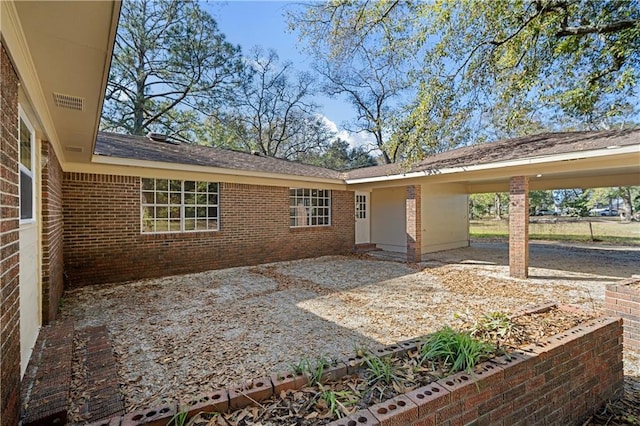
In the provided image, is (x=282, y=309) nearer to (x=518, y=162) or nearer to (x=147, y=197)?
(x=147, y=197)

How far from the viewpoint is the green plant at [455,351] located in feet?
7.39

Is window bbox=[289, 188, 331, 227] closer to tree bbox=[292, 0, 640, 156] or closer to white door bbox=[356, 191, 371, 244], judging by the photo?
white door bbox=[356, 191, 371, 244]

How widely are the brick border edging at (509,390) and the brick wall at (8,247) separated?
1.00 m

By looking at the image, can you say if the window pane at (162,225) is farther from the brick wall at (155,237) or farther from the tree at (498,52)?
the tree at (498,52)

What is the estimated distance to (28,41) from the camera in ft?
7.46

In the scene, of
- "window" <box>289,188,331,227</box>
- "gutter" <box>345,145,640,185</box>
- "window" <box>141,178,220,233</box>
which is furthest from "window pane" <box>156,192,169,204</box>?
"gutter" <box>345,145,640,185</box>

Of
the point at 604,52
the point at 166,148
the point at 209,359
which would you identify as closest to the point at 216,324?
the point at 209,359

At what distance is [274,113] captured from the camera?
1004 inches

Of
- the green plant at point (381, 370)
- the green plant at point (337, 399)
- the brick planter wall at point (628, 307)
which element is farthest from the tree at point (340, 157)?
the green plant at point (337, 399)

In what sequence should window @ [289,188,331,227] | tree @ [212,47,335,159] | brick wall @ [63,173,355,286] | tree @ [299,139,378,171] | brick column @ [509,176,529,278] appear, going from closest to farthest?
brick wall @ [63,173,355,286] < brick column @ [509,176,529,278] < window @ [289,188,331,227] < tree @ [212,47,335,159] < tree @ [299,139,378,171]

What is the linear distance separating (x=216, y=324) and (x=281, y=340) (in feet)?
3.92

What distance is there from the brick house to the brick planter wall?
10.5ft

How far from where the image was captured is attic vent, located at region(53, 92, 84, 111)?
3331mm

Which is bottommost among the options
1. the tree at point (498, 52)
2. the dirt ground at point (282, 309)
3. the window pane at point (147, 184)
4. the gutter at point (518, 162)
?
the dirt ground at point (282, 309)
